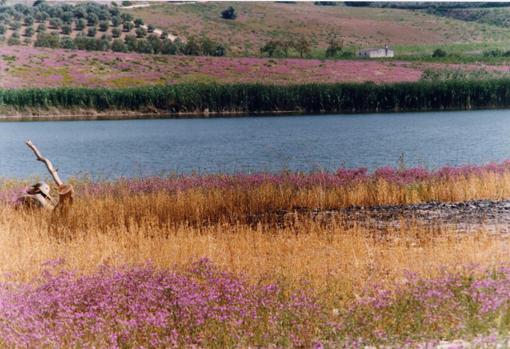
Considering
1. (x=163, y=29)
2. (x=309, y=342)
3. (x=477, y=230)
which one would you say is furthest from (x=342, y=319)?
(x=163, y=29)

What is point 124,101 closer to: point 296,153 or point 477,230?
point 296,153

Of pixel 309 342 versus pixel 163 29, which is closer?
pixel 309 342

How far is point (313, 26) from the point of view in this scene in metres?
76.9

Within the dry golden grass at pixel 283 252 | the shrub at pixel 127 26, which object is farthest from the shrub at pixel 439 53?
the dry golden grass at pixel 283 252

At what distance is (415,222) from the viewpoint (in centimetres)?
1271

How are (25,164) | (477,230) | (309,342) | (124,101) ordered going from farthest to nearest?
(124,101), (25,164), (477,230), (309,342)

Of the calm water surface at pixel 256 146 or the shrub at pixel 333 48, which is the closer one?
the calm water surface at pixel 256 146

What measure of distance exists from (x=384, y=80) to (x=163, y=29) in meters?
35.2

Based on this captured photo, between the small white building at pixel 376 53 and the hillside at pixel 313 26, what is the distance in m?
4.18

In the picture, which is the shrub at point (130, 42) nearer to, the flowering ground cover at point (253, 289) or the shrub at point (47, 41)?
the shrub at point (47, 41)

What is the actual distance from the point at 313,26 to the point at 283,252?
7047 centimetres

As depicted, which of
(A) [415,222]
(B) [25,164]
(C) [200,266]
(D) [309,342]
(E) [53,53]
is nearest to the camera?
(D) [309,342]

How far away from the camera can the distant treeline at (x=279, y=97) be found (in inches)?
2103

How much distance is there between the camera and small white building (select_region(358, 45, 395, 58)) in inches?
2757
